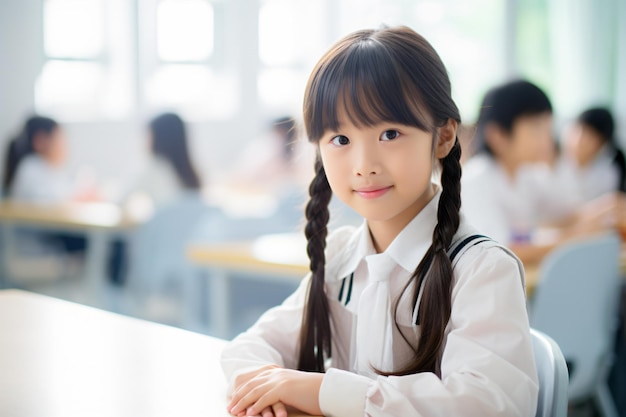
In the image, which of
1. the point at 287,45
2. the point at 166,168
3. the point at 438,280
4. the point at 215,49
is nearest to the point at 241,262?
the point at 438,280

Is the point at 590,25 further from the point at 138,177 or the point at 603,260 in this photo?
the point at 603,260

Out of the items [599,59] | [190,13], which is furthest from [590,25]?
[190,13]

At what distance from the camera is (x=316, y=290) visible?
48.3 inches

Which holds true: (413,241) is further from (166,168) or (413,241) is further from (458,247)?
(166,168)

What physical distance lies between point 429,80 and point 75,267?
3.81 m

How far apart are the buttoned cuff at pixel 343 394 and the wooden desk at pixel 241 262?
4.64 feet

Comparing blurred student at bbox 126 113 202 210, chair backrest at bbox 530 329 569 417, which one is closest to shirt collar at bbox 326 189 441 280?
chair backrest at bbox 530 329 569 417

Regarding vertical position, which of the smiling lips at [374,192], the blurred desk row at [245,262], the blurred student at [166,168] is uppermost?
the smiling lips at [374,192]

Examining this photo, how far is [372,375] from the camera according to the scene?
115 centimetres

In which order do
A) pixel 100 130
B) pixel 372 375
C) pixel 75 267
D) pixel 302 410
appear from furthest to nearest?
pixel 100 130 < pixel 75 267 < pixel 372 375 < pixel 302 410

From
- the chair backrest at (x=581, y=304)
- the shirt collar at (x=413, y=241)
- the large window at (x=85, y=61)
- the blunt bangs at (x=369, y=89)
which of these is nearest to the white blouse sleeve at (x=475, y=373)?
the shirt collar at (x=413, y=241)

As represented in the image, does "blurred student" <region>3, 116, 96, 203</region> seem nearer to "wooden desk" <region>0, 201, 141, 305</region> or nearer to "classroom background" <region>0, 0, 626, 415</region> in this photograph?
"classroom background" <region>0, 0, 626, 415</region>

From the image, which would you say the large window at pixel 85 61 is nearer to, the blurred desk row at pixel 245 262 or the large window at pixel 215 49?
the large window at pixel 215 49

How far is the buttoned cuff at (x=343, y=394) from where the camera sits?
99 cm
